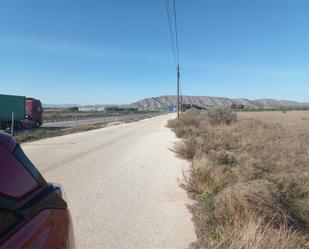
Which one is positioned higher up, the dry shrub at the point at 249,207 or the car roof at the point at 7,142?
the car roof at the point at 7,142

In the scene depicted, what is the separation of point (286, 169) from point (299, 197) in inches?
143

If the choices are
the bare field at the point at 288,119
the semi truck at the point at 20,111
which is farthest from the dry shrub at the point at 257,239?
the bare field at the point at 288,119

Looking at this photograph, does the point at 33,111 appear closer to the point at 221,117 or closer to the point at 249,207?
the point at 221,117

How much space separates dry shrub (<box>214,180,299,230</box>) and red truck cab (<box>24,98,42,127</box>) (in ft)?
111

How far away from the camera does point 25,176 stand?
218cm

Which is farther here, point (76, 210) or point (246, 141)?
point (246, 141)

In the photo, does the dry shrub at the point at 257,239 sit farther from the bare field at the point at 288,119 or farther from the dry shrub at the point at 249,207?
the bare field at the point at 288,119

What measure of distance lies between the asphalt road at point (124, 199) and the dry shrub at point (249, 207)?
Result: 1.88 ft

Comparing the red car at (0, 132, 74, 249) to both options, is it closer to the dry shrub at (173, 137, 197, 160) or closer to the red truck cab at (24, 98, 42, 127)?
the dry shrub at (173, 137, 197, 160)

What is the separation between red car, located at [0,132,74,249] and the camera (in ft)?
5.95

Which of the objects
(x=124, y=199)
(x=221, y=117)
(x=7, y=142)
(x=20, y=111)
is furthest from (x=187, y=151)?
(x=221, y=117)

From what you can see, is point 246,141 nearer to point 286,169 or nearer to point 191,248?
point 286,169

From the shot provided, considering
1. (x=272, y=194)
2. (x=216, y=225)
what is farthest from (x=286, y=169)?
(x=216, y=225)

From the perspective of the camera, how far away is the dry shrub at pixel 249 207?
543 cm
